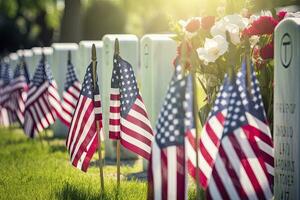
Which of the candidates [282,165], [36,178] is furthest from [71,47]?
[282,165]

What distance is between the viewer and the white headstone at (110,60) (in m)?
12.5

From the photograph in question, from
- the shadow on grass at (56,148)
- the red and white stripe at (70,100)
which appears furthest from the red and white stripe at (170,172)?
the shadow on grass at (56,148)

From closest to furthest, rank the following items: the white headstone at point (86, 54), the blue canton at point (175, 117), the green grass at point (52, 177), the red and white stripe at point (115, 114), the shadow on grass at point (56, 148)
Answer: the blue canton at point (175, 117) < the green grass at point (52, 177) < the red and white stripe at point (115, 114) < the white headstone at point (86, 54) < the shadow on grass at point (56, 148)

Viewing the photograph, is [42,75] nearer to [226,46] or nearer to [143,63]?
[143,63]

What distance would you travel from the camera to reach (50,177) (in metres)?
10.3

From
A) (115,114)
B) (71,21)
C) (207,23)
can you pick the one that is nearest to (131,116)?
(115,114)

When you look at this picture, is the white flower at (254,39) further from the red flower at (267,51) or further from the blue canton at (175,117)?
the blue canton at (175,117)

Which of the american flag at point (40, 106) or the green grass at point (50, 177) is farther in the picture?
the american flag at point (40, 106)

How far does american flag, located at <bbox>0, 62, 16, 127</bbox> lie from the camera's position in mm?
17578

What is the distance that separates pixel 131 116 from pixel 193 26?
4.12 ft

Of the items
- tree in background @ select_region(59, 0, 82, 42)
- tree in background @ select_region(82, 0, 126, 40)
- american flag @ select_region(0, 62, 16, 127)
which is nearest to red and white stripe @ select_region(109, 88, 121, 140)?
american flag @ select_region(0, 62, 16, 127)

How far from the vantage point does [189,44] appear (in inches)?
340

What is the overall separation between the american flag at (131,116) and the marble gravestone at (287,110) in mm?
1735

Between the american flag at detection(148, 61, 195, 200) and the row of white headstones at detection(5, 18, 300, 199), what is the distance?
1040 mm
